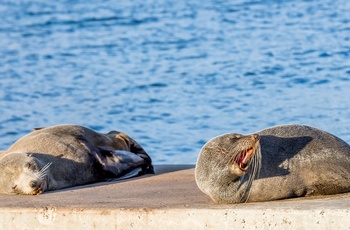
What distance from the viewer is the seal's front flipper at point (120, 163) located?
25.5ft

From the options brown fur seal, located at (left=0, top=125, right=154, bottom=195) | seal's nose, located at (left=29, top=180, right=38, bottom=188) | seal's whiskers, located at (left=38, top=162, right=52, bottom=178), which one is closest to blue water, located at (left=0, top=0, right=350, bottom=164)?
brown fur seal, located at (left=0, top=125, right=154, bottom=195)

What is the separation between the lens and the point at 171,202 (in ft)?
19.6

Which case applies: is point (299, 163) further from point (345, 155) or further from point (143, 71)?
point (143, 71)

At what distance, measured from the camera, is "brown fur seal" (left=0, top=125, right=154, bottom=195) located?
712cm

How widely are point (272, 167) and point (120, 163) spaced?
6.93 ft

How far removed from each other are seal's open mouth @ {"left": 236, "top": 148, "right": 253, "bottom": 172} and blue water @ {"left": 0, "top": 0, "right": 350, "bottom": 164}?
16.4 feet

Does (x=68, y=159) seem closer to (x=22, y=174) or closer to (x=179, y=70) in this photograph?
(x=22, y=174)

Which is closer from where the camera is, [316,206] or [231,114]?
[316,206]

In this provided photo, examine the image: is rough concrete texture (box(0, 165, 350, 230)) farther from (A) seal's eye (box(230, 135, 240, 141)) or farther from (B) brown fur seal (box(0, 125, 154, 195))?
(B) brown fur seal (box(0, 125, 154, 195))

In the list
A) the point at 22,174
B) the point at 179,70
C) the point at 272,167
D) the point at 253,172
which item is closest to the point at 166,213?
the point at 253,172

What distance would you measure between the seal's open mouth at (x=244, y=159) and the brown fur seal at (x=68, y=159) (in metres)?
1.74

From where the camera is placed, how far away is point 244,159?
5.83 meters

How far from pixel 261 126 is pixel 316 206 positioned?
709 centimetres

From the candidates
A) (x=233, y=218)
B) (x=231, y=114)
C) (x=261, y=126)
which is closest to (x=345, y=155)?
(x=233, y=218)
